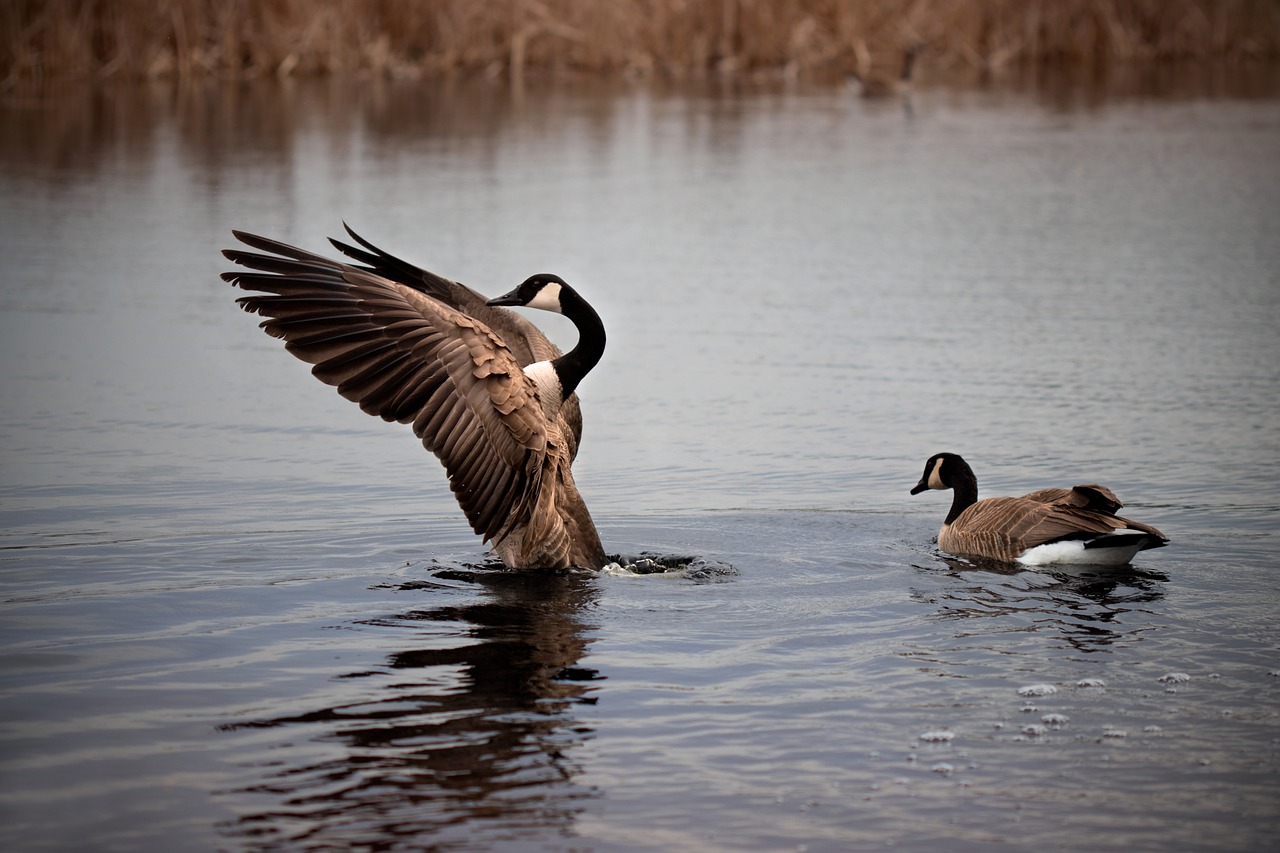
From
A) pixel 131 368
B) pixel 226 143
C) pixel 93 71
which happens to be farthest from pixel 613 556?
pixel 93 71

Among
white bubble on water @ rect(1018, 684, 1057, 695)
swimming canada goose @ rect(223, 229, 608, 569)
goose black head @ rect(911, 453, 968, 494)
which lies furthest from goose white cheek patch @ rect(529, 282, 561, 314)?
white bubble on water @ rect(1018, 684, 1057, 695)

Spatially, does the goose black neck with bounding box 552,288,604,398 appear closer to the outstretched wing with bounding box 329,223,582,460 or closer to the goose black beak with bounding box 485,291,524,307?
the goose black beak with bounding box 485,291,524,307

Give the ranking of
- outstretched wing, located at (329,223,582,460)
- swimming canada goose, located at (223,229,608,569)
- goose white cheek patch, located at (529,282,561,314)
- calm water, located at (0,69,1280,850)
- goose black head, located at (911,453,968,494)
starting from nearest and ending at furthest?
1. calm water, located at (0,69,1280,850)
2. swimming canada goose, located at (223,229,608,569)
3. goose white cheek patch, located at (529,282,561,314)
4. outstretched wing, located at (329,223,582,460)
5. goose black head, located at (911,453,968,494)

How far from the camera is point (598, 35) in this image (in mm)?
30594

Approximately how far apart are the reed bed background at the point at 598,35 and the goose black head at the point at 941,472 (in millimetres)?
19852

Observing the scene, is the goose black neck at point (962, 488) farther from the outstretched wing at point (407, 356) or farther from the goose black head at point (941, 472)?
the outstretched wing at point (407, 356)

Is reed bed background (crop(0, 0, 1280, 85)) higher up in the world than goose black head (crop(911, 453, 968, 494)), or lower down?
higher up

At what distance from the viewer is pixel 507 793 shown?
4930mm

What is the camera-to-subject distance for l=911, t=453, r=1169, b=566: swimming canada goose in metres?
7.34

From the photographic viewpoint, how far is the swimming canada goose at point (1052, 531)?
7344 mm

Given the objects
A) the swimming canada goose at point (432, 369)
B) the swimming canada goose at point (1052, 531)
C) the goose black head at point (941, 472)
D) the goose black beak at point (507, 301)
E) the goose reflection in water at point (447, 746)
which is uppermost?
the goose black beak at point (507, 301)

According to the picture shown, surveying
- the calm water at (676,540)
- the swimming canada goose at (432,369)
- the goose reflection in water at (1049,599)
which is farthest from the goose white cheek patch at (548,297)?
the goose reflection in water at (1049,599)

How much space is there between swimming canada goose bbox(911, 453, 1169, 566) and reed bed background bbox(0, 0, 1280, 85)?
67.4 ft

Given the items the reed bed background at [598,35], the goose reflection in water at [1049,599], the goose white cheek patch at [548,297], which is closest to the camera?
the goose reflection in water at [1049,599]
